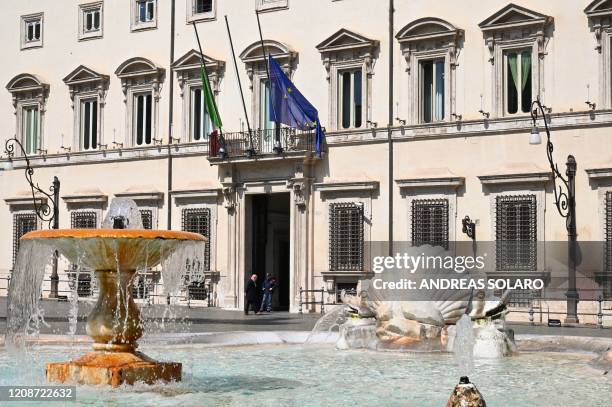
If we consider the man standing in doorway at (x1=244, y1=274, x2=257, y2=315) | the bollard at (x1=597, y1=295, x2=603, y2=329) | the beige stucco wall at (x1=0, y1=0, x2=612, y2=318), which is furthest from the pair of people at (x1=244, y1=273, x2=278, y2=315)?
the bollard at (x1=597, y1=295, x2=603, y2=329)

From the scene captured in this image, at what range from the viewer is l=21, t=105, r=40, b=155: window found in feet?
130

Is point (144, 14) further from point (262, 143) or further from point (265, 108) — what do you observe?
point (262, 143)

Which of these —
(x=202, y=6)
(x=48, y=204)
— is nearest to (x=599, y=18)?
(x=202, y=6)

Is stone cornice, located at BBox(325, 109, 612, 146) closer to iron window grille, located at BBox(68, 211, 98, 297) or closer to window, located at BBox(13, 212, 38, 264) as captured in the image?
iron window grille, located at BBox(68, 211, 98, 297)

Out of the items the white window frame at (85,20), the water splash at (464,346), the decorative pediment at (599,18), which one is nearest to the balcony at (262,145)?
the white window frame at (85,20)

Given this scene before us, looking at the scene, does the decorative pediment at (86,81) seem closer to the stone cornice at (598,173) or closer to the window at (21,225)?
the window at (21,225)

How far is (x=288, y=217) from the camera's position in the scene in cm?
3681

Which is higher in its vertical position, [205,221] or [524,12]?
[524,12]

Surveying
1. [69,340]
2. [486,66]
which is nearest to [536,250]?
[486,66]

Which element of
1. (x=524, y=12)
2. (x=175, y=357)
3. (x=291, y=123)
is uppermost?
(x=524, y=12)

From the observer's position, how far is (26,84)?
130ft

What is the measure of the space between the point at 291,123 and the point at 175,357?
56.8ft

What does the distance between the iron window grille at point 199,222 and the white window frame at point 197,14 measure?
6040 millimetres

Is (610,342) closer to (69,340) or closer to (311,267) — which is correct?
(69,340)
